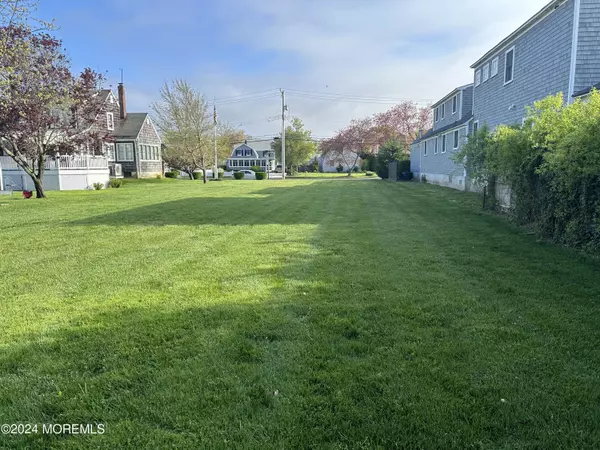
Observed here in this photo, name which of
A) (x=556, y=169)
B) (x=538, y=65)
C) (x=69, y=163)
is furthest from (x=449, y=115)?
(x=69, y=163)

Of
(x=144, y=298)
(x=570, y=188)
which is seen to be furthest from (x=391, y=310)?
(x=570, y=188)

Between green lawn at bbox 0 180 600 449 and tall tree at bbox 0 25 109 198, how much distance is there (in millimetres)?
12734

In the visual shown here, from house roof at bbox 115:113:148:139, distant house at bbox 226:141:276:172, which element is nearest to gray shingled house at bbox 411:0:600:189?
house roof at bbox 115:113:148:139

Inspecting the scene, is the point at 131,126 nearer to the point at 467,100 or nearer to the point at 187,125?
the point at 187,125

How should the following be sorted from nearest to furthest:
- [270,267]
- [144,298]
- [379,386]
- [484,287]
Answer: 1. [379,386]
2. [144,298]
3. [484,287]
4. [270,267]

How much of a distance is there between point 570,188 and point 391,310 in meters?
4.55

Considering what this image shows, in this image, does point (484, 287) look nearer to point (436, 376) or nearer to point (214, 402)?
point (436, 376)

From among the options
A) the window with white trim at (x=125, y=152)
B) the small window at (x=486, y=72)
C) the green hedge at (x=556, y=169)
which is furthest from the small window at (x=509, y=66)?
the window with white trim at (x=125, y=152)

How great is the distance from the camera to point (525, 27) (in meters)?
14.6

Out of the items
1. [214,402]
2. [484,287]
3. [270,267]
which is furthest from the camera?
[270,267]

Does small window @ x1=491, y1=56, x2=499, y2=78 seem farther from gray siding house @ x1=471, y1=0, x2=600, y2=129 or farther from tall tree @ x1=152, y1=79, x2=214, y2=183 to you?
tall tree @ x1=152, y1=79, x2=214, y2=183

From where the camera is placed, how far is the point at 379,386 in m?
2.83

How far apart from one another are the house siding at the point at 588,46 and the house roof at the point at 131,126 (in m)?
35.9

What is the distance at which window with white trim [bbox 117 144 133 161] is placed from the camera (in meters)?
39.1
